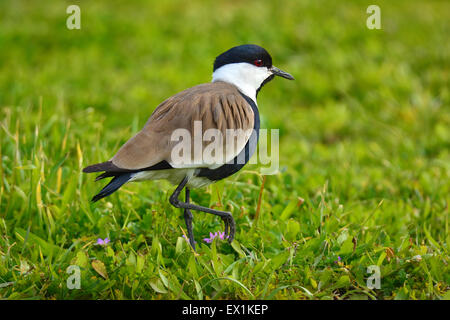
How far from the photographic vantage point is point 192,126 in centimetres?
312

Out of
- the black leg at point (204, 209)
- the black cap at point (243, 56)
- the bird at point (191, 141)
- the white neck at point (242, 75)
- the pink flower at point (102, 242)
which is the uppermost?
the black cap at point (243, 56)

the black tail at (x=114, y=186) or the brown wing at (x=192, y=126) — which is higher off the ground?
the brown wing at (x=192, y=126)

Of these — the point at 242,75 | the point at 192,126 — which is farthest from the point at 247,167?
the point at 192,126

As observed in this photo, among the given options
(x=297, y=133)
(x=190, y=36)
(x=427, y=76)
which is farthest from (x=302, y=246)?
(x=190, y=36)

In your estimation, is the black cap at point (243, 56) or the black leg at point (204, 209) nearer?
the black leg at point (204, 209)

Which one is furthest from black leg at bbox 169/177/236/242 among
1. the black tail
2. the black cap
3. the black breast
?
the black cap

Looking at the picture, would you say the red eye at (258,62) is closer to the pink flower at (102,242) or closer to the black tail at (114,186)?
the black tail at (114,186)

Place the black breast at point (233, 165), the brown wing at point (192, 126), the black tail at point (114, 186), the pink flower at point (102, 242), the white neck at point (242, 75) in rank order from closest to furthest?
the black tail at point (114, 186) → the brown wing at point (192, 126) → the black breast at point (233, 165) → the pink flower at point (102, 242) → the white neck at point (242, 75)

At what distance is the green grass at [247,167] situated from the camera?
10.0 ft

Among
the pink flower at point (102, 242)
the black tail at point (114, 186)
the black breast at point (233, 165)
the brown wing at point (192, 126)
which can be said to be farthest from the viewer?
the pink flower at point (102, 242)

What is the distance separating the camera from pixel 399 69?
274 inches

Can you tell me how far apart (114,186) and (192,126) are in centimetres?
54

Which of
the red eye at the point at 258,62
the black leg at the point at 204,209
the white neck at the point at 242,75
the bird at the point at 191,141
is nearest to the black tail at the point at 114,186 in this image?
the bird at the point at 191,141
